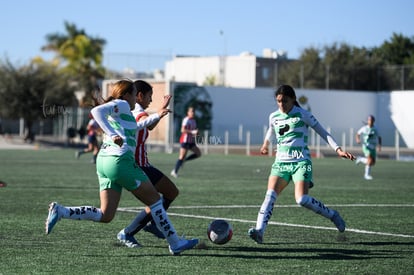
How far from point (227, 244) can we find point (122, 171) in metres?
2.13

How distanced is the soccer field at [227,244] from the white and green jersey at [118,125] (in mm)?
1269

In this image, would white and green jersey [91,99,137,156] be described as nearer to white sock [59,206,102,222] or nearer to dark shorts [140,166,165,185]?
white sock [59,206,102,222]

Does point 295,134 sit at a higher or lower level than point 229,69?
lower

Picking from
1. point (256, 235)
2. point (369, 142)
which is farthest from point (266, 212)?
point (369, 142)

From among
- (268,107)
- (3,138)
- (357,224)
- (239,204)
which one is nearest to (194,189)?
(239,204)

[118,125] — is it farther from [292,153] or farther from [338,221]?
[338,221]

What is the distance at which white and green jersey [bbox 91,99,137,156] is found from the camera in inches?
409

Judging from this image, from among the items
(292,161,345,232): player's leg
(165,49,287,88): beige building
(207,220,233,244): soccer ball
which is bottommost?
(207,220,233,244): soccer ball

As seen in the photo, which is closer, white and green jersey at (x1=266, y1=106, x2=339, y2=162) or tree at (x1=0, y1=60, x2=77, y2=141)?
white and green jersey at (x1=266, y1=106, x2=339, y2=162)

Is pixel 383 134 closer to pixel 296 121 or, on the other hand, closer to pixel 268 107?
pixel 268 107

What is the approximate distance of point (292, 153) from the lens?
12391 mm

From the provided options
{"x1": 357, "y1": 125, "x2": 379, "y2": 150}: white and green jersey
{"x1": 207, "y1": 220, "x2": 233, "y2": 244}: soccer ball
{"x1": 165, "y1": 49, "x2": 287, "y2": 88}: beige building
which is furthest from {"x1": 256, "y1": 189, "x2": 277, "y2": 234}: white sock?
{"x1": 165, "y1": 49, "x2": 287, "y2": 88}: beige building

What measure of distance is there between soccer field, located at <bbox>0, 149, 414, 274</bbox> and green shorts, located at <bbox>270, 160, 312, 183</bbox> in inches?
34.3

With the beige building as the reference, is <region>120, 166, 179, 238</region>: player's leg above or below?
below
